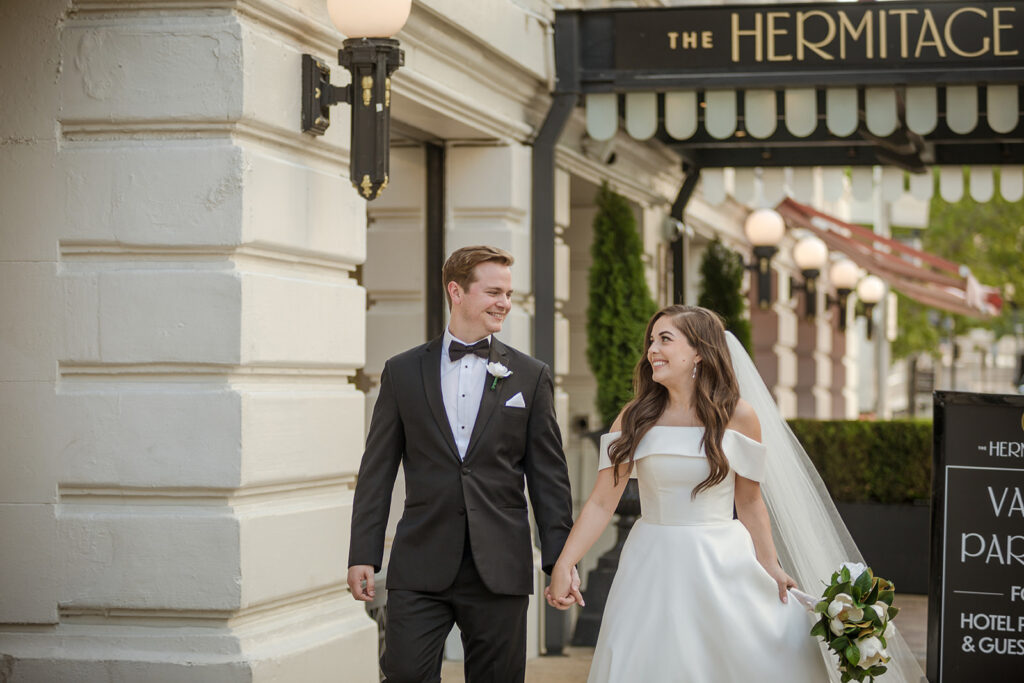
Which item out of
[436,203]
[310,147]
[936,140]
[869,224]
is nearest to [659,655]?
[310,147]

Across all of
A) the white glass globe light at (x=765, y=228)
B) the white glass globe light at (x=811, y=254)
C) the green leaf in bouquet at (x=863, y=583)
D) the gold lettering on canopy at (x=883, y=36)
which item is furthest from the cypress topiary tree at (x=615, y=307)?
the white glass globe light at (x=811, y=254)

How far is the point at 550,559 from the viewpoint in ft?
15.5

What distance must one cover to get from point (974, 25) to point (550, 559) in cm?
500

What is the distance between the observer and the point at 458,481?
15.4ft

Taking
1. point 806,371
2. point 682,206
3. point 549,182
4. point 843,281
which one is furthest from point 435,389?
point 806,371

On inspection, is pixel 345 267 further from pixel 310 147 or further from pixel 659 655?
pixel 659 655

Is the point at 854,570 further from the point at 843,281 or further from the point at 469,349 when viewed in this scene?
the point at 843,281

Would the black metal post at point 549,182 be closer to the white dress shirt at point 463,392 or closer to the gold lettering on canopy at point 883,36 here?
the gold lettering on canopy at point 883,36

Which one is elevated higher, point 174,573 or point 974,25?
point 974,25

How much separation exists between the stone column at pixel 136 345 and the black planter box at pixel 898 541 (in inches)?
271

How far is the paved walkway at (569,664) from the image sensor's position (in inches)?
310

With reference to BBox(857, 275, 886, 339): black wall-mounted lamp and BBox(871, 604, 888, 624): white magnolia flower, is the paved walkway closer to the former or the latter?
BBox(871, 604, 888, 624): white magnolia flower

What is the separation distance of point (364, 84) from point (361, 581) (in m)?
2.24

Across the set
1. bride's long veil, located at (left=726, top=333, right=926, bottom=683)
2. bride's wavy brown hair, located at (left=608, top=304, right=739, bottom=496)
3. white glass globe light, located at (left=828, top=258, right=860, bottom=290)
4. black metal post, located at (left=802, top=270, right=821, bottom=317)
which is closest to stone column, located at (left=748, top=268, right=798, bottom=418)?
white glass globe light, located at (left=828, top=258, right=860, bottom=290)
